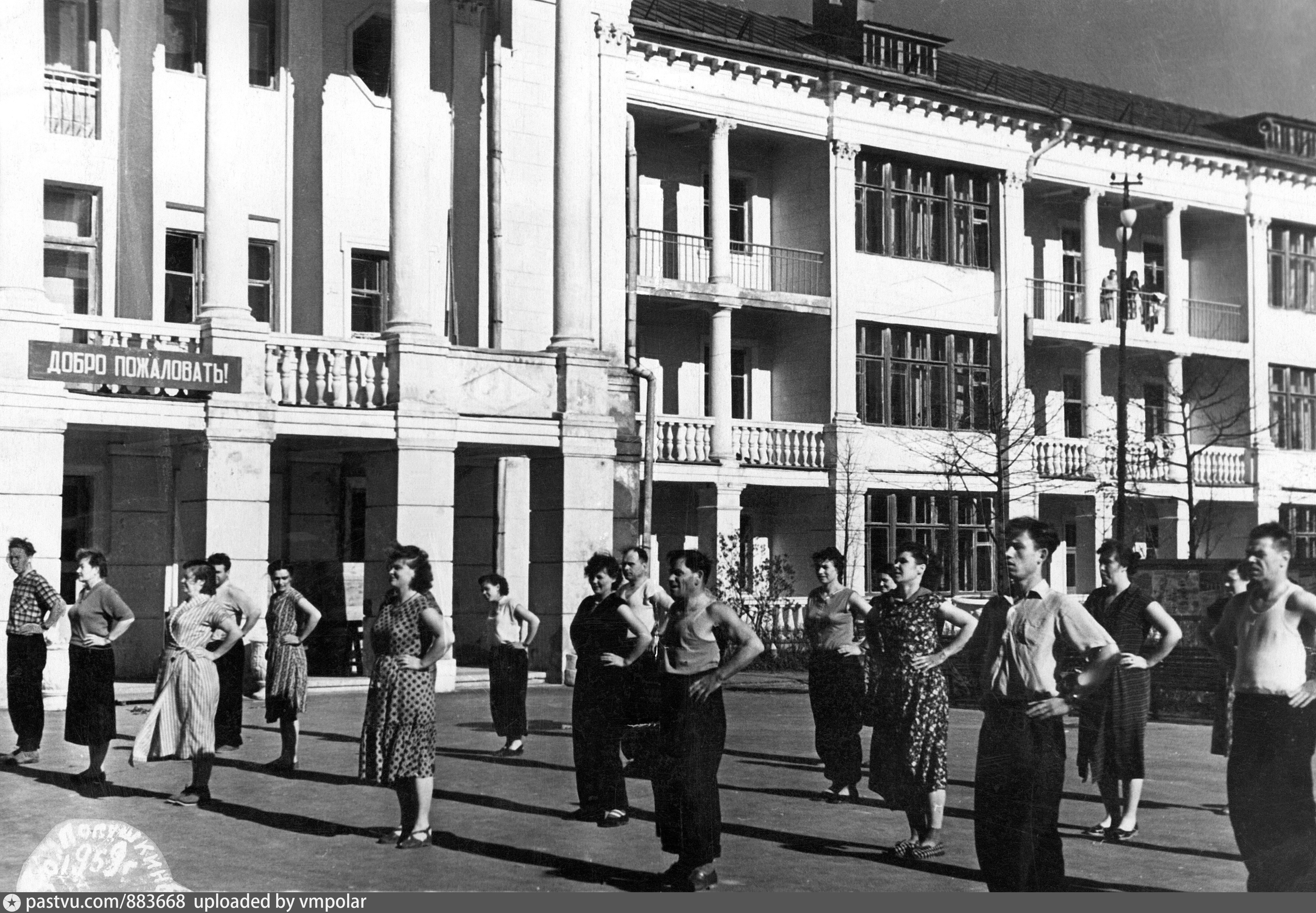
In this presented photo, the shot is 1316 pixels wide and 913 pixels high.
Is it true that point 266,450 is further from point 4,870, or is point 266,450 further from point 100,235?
point 4,870

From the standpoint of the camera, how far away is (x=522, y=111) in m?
20.8

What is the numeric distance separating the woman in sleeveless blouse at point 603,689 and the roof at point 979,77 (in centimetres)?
504

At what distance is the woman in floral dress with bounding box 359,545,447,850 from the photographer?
8883 mm

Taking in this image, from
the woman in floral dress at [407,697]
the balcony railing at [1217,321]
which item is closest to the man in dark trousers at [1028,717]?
the woman in floral dress at [407,697]

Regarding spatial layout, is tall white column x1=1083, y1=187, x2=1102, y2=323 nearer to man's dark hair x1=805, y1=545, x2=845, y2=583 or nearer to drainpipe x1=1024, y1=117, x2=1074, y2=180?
drainpipe x1=1024, y1=117, x2=1074, y2=180

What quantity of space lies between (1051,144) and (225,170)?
11.4 m

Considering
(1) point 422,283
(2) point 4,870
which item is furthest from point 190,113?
(2) point 4,870

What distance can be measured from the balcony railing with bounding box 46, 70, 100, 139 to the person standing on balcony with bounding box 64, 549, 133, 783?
836 centimetres

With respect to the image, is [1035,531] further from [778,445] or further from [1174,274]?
[778,445]

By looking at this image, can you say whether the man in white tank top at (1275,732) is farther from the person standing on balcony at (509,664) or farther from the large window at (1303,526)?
the person standing on balcony at (509,664)

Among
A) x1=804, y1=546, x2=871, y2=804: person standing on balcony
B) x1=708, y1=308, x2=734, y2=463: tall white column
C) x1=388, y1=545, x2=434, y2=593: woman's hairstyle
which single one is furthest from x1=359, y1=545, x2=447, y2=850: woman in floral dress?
x1=708, y1=308, x2=734, y2=463: tall white column

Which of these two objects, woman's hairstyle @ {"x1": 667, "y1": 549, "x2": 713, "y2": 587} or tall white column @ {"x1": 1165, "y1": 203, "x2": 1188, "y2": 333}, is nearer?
woman's hairstyle @ {"x1": 667, "y1": 549, "x2": 713, "y2": 587}

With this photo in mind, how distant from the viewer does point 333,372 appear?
18.2 meters

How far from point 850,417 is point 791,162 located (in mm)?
5684
